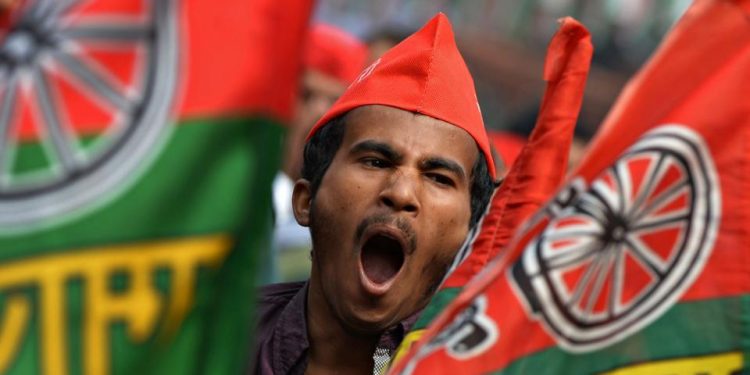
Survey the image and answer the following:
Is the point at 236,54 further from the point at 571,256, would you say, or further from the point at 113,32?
the point at 571,256

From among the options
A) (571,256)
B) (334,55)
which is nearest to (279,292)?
(571,256)

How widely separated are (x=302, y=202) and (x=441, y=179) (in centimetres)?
33

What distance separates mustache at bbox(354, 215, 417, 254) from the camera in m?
3.30

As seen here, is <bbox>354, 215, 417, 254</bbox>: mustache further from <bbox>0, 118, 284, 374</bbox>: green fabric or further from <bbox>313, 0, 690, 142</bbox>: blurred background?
<bbox>313, 0, 690, 142</bbox>: blurred background

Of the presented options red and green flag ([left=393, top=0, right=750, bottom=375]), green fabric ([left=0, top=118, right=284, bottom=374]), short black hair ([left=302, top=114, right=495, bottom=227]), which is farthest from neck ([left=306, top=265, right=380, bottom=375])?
green fabric ([left=0, top=118, right=284, bottom=374])

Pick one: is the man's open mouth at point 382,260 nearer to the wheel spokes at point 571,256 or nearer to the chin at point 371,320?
the chin at point 371,320

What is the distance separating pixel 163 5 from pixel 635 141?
0.79 meters

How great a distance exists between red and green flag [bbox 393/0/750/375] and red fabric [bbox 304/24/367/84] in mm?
3928

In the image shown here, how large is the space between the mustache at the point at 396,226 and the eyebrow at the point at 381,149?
0.13 m

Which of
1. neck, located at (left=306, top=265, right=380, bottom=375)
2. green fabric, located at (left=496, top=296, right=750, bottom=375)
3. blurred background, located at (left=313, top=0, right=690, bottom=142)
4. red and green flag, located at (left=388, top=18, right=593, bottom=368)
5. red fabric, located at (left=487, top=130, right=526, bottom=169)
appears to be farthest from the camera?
blurred background, located at (left=313, top=0, right=690, bottom=142)

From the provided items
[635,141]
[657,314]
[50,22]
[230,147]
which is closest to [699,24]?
[635,141]

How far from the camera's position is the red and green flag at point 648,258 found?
8.79 ft

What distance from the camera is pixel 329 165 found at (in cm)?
351

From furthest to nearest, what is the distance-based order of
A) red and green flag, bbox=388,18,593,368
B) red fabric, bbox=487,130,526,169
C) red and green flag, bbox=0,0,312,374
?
red fabric, bbox=487,130,526,169
red and green flag, bbox=388,18,593,368
red and green flag, bbox=0,0,312,374
